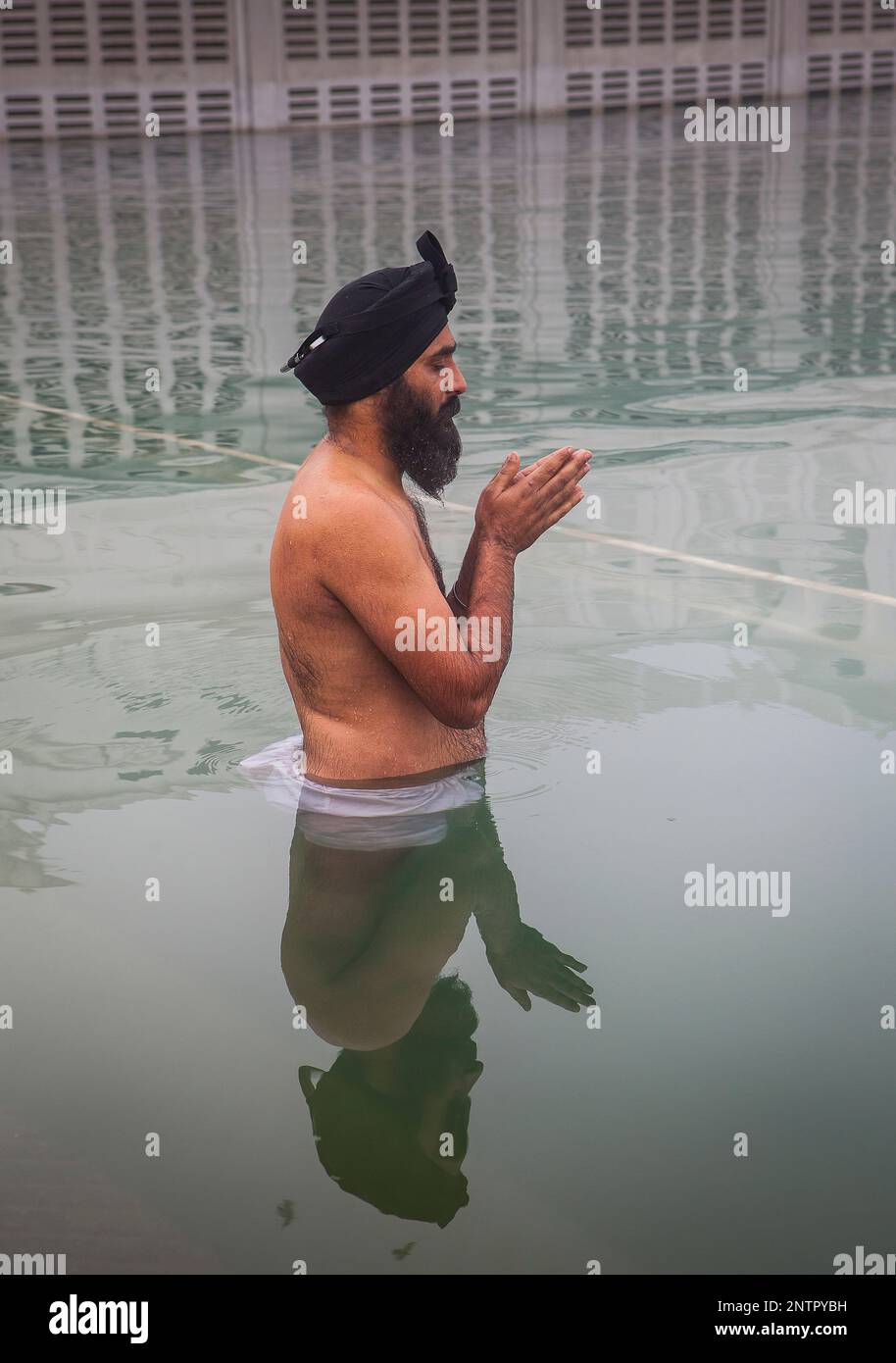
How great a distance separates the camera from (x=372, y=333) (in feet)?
12.6

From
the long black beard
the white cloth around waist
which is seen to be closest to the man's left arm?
the long black beard

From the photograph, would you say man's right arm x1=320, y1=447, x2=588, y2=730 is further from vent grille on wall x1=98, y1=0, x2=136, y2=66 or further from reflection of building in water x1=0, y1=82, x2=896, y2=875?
vent grille on wall x1=98, y1=0, x2=136, y2=66

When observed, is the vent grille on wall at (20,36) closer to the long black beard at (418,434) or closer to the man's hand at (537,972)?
the long black beard at (418,434)

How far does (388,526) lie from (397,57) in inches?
1124

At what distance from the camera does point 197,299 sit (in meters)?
13.4

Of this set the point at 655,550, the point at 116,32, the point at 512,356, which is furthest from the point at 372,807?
the point at 116,32

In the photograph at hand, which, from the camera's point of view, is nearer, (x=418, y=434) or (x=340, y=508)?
(x=340, y=508)

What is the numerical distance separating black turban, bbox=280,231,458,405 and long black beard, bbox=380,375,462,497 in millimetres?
62

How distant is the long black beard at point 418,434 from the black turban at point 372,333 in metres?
0.06

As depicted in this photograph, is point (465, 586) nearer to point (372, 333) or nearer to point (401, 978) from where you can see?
point (372, 333)

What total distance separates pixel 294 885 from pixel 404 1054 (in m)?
0.81

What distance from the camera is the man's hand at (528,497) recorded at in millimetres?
3936

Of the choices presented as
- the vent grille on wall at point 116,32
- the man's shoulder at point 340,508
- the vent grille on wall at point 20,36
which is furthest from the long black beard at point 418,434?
the vent grille on wall at point 116,32
